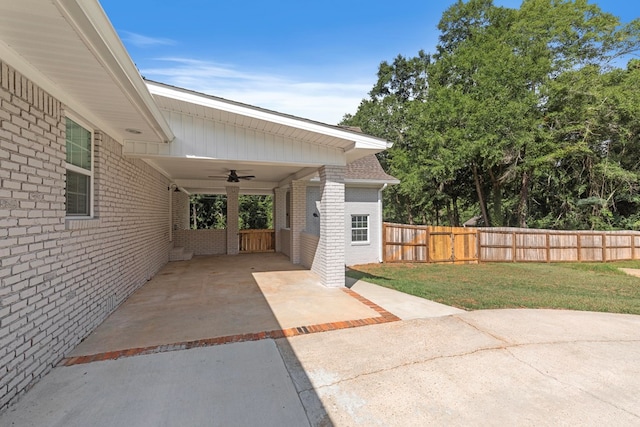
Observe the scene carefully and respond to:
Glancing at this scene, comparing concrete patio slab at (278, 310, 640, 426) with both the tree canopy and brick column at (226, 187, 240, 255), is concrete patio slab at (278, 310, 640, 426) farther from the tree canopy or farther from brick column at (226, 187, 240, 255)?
the tree canopy

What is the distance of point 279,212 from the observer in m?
12.8

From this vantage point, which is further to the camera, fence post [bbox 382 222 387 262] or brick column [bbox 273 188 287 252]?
brick column [bbox 273 188 287 252]

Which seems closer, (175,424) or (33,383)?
(175,424)

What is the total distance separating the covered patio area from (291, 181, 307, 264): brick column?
6.60 feet

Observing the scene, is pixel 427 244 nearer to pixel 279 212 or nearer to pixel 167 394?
pixel 279 212

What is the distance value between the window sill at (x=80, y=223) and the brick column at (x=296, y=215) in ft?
19.3

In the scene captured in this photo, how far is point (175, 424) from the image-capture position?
7.27 feet

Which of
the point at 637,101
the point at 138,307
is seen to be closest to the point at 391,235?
the point at 138,307

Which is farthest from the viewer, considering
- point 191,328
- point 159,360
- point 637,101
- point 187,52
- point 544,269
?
point 637,101

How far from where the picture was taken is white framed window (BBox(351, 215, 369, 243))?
11.4 metres

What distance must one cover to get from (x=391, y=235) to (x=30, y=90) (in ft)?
35.8

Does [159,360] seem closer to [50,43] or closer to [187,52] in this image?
[50,43]

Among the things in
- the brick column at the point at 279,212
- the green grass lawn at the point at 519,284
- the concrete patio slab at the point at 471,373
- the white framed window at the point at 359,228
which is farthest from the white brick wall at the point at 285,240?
the concrete patio slab at the point at 471,373

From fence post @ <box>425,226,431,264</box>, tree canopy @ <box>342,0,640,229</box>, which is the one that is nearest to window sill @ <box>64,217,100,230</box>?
fence post @ <box>425,226,431,264</box>
